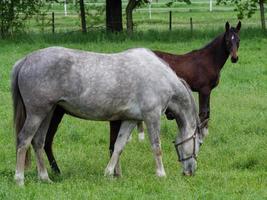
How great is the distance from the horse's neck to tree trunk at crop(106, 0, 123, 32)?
58.3 ft

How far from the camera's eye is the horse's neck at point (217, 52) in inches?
543

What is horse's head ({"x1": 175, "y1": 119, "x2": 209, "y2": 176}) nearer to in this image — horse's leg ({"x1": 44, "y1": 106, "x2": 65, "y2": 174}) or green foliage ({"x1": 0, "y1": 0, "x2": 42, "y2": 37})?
horse's leg ({"x1": 44, "y1": 106, "x2": 65, "y2": 174})

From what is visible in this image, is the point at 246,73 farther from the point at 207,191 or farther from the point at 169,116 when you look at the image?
the point at 207,191

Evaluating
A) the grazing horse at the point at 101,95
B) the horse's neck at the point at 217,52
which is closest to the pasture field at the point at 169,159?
the grazing horse at the point at 101,95

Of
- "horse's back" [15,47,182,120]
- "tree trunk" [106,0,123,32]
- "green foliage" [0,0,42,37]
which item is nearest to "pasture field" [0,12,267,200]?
"horse's back" [15,47,182,120]

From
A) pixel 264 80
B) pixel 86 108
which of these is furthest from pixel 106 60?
pixel 264 80

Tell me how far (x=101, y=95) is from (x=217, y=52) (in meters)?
5.07

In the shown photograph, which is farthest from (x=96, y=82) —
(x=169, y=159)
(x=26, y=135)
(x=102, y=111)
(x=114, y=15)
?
(x=114, y=15)

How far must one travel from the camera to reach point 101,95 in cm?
922

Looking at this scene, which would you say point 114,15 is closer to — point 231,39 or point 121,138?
point 231,39

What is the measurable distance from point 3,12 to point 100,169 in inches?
816

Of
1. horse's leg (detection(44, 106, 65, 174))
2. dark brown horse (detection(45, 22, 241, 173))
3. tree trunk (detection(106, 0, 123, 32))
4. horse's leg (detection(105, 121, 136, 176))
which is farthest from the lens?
tree trunk (detection(106, 0, 123, 32))

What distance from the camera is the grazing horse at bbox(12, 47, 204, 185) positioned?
9055mm

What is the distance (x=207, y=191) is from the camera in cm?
856
